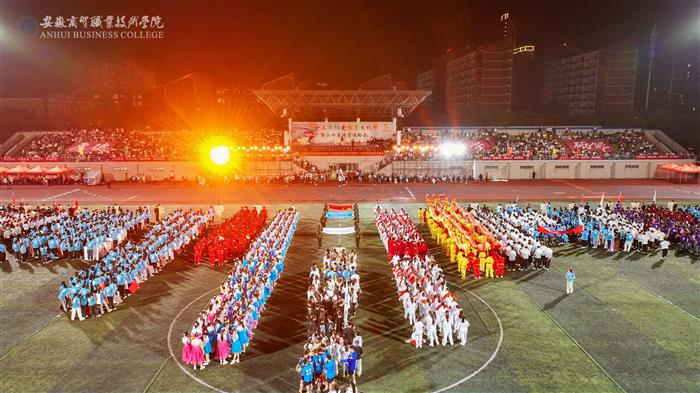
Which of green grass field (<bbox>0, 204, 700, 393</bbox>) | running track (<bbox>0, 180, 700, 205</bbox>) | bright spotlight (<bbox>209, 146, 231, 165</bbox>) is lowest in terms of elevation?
green grass field (<bbox>0, 204, 700, 393</bbox>)

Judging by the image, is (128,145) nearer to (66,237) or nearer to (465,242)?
(66,237)

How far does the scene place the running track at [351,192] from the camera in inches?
1679

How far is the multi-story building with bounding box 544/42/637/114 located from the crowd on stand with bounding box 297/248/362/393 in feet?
273

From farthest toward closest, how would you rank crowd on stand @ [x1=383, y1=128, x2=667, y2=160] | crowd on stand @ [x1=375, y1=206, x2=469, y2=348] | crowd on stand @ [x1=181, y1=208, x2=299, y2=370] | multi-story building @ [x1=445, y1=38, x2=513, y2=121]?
multi-story building @ [x1=445, y1=38, x2=513, y2=121] < crowd on stand @ [x1=383, y1=128, x2=667, y2=160] < crowd on stand @ [x1=375, y1=206, x2=469, y2=348] < crowd on stand @ [x1=181, y1=208, x2=299, y2=370]

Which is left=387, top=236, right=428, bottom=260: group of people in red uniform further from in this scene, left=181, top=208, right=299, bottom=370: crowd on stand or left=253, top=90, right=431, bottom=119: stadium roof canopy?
left=253, top=90, right=431, bottom=119: stadium roof canopy

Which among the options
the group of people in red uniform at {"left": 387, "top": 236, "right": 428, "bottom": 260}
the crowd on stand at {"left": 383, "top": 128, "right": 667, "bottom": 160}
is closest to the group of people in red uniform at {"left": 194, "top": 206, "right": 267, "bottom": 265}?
the group of people in red uniform at {"left": 387, "top": 236, "right": 428, "bottom": 260}

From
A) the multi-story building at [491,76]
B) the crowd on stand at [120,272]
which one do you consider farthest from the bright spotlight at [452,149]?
the multi-story building at [491,76]

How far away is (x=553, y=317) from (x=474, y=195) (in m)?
28.4

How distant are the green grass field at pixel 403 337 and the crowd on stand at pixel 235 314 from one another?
0.51 meters

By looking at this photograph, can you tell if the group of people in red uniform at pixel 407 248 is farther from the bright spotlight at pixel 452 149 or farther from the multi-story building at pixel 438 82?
the multi-story building at pixel 438 82

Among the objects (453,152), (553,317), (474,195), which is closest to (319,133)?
(453,152)

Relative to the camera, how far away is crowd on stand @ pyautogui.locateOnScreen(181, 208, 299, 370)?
13.6 m

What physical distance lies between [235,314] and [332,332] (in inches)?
139

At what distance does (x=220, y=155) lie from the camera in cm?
5541
